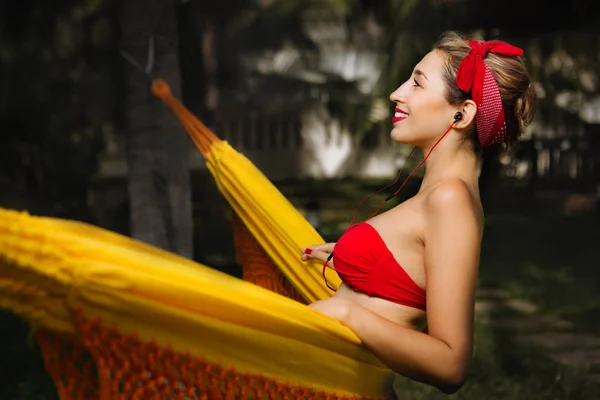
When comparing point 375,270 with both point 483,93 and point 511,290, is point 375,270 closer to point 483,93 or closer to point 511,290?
point 483,93

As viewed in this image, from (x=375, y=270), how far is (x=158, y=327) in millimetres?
→ 478

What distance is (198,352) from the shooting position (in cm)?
164

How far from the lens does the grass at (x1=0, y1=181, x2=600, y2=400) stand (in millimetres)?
4113

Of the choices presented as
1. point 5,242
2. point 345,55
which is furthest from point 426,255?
point 345,55

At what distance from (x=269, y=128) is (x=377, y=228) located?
44.9 ft

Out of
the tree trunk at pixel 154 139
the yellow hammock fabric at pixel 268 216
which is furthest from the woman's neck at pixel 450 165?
the tree trunk at pixel 154 139

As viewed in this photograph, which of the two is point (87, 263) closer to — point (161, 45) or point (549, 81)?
point (161, 45)

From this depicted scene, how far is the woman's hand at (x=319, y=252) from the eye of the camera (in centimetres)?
229

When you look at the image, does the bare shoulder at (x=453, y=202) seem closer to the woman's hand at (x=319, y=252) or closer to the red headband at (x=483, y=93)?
the red headband at (x=483, y=93)

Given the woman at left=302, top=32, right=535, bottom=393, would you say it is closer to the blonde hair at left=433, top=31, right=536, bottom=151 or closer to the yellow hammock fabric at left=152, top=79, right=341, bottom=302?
the blonde hair at left=433, top=31, right=536, bottom=151

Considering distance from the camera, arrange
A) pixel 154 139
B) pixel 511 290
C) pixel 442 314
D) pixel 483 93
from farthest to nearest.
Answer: pixel 511 290, pixel 154 139, pixel 483 93, pixel 442 314

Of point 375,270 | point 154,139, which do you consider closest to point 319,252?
point 375,270

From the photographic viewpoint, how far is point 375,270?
1829 mm

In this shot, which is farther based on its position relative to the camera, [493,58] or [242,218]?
[242,218]
